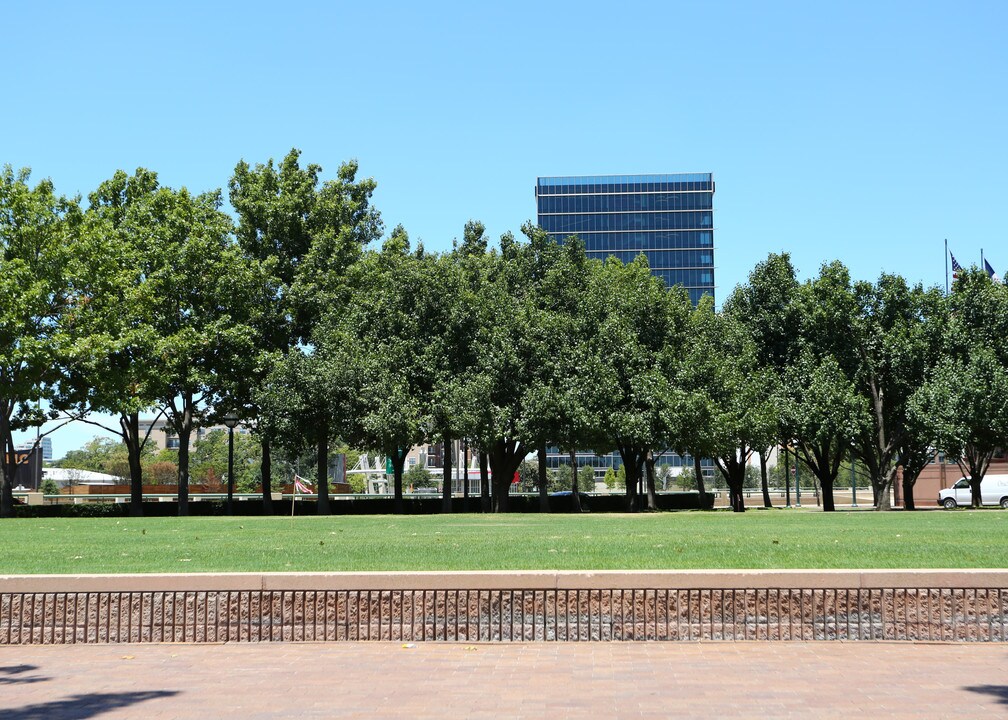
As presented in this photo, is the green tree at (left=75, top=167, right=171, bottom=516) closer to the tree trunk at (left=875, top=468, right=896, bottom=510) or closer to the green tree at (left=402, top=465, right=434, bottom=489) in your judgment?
the tree trunk at (left=875, top=468, right=896, bottom=510)

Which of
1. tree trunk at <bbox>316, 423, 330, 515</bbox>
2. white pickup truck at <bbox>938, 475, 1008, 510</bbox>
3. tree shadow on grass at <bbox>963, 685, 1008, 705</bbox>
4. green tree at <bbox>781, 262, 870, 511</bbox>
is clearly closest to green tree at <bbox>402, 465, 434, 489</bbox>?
white pickup truck at <bbox>938, 475, 1008, 510</bbox>

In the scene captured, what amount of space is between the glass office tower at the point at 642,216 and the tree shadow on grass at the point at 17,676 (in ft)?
513

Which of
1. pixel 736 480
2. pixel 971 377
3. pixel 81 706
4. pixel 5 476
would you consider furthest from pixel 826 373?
pixel 81 706

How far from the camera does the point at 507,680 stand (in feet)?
27.2

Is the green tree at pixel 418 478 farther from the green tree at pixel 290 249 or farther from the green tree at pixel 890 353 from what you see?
the green tree at pixel 890 353

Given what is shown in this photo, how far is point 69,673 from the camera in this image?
346 inches

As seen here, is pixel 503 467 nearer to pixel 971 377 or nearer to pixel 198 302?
pixel 198 302

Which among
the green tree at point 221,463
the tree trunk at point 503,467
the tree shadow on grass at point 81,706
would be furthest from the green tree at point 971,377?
the green tree at point 221,463

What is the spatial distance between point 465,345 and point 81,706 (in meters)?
37.3

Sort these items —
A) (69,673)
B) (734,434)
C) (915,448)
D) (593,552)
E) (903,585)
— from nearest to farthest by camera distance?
(69,673)
(903,585)
(593,552)
(734,434)
(915,448)

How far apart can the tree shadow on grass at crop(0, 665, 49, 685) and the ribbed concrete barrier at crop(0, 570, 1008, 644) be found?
3.67ft

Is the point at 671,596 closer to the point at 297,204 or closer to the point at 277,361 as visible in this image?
the point at 277,361

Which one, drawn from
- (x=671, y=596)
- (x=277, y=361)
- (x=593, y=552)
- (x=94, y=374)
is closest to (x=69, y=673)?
(x=671, y=596)

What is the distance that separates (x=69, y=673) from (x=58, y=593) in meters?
1.62
